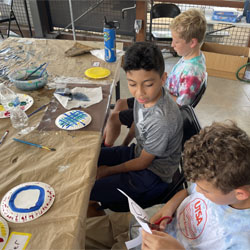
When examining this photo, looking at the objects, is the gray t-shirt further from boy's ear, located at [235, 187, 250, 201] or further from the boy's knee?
boy's ear, located at [235, 187, 250, 201]

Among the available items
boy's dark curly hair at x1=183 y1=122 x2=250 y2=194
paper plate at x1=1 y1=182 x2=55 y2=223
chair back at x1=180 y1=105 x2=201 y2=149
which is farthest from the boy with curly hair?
paper plate at x1=1 y1=182 x2=55 y2=223

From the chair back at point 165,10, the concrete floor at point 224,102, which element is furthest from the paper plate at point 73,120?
the chair back at point 165,10

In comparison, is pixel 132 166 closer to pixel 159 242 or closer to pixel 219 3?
pixel 159 242

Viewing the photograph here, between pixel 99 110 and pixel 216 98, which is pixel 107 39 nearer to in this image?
pixel 99 110

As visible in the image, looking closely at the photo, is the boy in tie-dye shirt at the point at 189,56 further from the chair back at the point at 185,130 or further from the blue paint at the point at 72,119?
the blue paint at the point at 72,119

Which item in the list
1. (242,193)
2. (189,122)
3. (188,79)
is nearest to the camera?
(242,193)

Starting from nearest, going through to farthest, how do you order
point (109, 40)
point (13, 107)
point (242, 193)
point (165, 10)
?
1. point (242, 193)
2. point (13, 107)
3. point (109, 40)
4. point (165, 10)

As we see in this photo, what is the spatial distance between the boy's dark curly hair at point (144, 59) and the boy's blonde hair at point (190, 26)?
51 cm

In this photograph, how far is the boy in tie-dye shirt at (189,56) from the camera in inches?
55.4

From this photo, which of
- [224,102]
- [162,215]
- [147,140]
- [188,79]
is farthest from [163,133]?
[224,102]

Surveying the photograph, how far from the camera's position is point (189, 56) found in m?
1.52

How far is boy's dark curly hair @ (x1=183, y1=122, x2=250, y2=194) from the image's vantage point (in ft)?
2.02

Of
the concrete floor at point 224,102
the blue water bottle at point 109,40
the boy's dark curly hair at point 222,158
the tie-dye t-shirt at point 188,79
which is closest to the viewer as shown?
the boy's dark curly hair at point 222,158

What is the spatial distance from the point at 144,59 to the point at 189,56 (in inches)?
24.0
